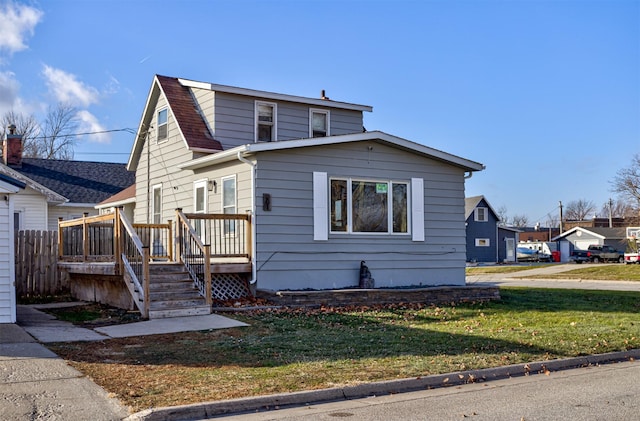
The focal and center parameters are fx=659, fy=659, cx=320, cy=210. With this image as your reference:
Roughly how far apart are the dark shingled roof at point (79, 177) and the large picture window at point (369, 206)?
15.6 meters

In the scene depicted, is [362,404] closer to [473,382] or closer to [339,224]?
[473,382]

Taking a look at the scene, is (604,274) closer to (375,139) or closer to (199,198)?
(375,139)

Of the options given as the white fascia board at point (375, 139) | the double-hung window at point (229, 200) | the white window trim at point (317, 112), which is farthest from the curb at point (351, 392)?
the white window trim at point (317, 112)

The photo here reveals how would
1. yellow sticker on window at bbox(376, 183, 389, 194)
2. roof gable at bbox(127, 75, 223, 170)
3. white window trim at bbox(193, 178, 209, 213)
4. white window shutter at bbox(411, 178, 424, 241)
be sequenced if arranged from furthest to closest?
1. roof gable at bbox(127, 75, 223, 170)
2. white window trim at bbox(193, 178, 209, 213)
3. white window shutter at bbox(411, 178, 424, 241)
4. yellow sticker on window at bbox(376, 183, 389, 194)

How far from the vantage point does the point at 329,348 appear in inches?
377

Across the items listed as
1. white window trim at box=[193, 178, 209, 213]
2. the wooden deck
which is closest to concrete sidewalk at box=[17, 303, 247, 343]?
the wooden deck

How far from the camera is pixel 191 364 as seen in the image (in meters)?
8.40

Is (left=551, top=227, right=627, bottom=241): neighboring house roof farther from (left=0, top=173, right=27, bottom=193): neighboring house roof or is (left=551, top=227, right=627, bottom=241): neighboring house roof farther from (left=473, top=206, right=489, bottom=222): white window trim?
(left=0, top=173, right=27, bottom=193): neighboring house roof

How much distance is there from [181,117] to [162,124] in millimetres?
1742

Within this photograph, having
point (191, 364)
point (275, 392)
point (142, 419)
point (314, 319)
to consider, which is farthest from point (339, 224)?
point (142, 419)

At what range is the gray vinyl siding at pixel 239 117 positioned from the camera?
1806 centimetres

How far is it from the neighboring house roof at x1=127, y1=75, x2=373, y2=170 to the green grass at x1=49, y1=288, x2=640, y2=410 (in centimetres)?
630

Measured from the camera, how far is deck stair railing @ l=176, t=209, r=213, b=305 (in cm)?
1320

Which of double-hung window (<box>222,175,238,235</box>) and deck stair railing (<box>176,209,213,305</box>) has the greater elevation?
double-hung window (<box>222,175,238,235</box>)
